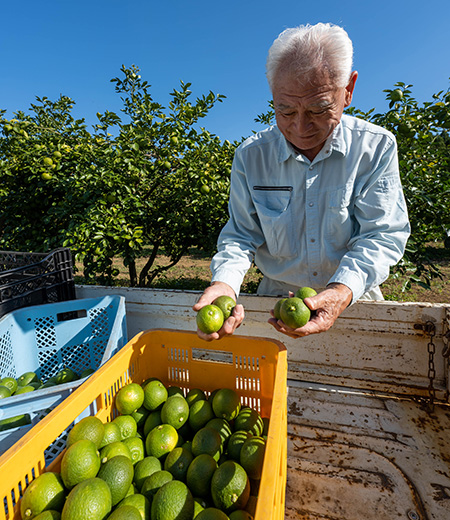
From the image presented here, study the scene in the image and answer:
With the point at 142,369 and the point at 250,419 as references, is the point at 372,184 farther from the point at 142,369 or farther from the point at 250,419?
the point at 142,369

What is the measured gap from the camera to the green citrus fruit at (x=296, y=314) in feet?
4.94

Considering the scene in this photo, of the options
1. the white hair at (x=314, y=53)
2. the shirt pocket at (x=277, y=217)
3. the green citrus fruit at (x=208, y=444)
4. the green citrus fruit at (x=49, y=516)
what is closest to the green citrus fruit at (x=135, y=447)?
the green citrus fruit at (x=208, y=444)

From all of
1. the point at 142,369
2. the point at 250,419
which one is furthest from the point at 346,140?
the point at 142,369

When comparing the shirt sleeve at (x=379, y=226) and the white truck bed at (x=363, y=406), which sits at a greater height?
the shirt sleeve at (x=379, y=226)

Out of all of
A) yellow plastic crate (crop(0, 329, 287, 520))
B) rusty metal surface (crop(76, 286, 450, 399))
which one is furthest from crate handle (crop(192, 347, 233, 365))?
yellow plastic crate (crop(0, 329, 287, 520))

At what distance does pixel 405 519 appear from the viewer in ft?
4.05

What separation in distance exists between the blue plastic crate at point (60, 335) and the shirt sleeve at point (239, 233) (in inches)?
33.3

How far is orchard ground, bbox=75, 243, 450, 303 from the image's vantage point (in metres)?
5.39

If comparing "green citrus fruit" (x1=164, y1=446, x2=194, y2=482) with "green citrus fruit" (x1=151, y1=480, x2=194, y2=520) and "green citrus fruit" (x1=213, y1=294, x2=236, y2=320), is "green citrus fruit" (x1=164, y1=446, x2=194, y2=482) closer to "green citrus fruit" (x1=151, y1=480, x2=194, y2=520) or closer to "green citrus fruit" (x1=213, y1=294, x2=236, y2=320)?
"green citrus fruit" (x1=151, y1=480, x2=194, y2=520)

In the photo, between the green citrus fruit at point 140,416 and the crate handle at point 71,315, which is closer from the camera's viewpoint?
the green citrus fruit at point 140,416

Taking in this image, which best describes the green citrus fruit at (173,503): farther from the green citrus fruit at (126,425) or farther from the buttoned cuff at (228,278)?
the buttoned cuff at (228,278)

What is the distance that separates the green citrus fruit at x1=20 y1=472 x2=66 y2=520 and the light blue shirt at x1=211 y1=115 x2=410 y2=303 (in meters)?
1.19

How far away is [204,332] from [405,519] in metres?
1.10

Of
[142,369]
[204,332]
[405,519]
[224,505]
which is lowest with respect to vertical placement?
[405,519]
